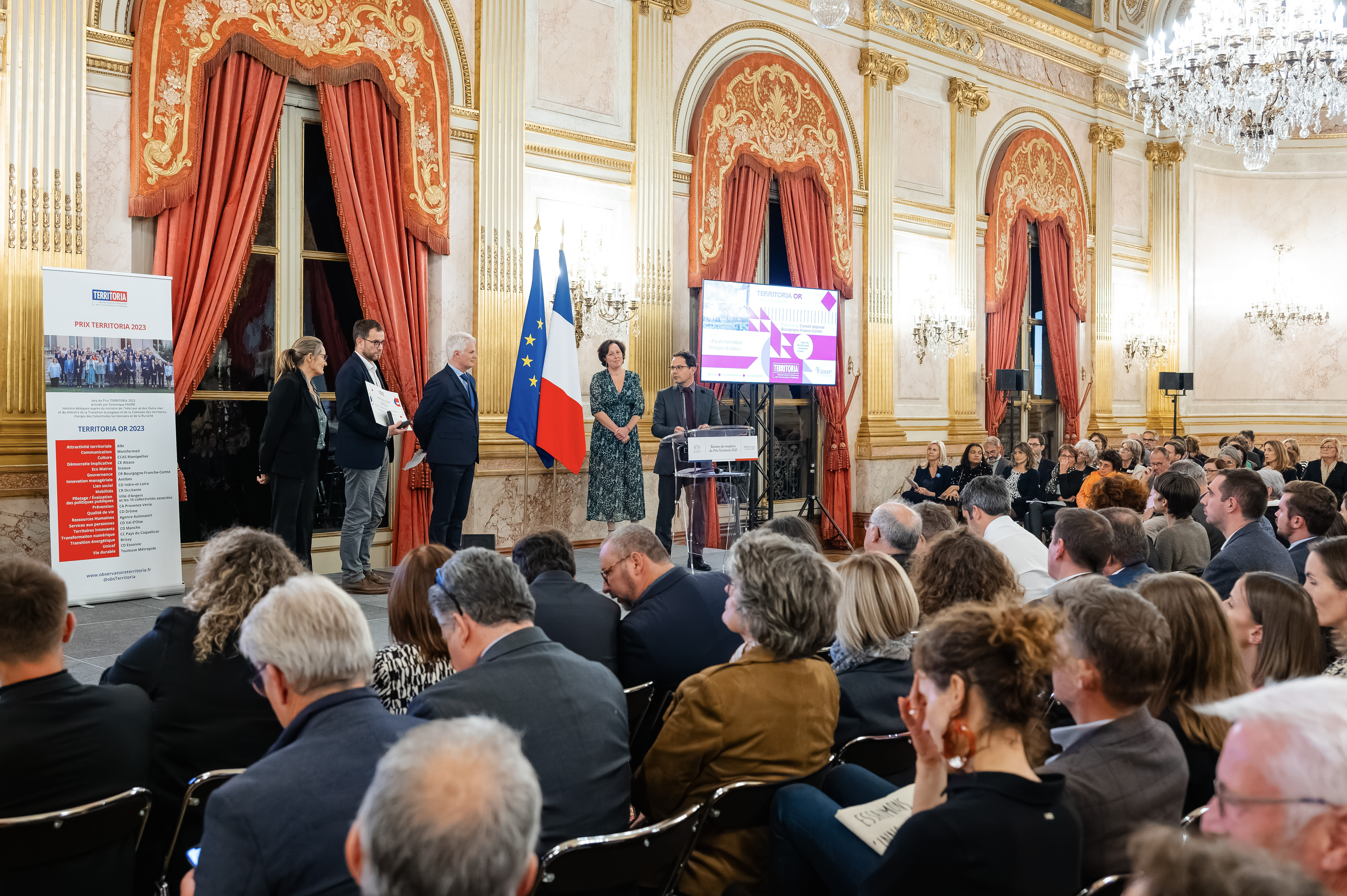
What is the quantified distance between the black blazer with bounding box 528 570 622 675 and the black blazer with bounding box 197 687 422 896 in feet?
4.00

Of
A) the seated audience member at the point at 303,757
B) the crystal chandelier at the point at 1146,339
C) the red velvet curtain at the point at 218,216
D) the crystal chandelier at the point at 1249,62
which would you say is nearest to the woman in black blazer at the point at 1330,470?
the crystal chandelier at the point at 1249,62

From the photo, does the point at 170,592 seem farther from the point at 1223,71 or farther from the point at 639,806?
the point at 1223,71

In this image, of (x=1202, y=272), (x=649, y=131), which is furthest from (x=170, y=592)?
(x=1202, y=272)

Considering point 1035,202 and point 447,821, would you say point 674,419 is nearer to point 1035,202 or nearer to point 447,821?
point 447,821

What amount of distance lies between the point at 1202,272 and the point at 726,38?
8.56 meters

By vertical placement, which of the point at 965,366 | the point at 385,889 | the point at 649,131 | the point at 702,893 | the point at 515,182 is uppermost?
the point at 649,131

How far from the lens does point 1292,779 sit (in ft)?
3.52

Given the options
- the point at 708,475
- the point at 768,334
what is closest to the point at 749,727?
the point at 708,475

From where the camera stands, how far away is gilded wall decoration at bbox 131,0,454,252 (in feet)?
18.5

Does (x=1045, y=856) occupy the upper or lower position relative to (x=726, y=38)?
lower

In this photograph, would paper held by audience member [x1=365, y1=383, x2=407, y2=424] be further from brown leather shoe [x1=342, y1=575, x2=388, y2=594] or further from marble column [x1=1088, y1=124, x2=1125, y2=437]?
marble column [x1=1088, y1=124, x2=1125, y2=437]

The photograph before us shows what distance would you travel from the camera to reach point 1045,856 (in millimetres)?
1490

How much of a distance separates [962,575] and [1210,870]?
84.6 inches

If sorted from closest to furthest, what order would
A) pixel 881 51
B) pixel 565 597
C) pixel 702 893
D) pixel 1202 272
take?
pixel 702 893
pixel 565 597
pixel 881 51
pixel 1202 272
